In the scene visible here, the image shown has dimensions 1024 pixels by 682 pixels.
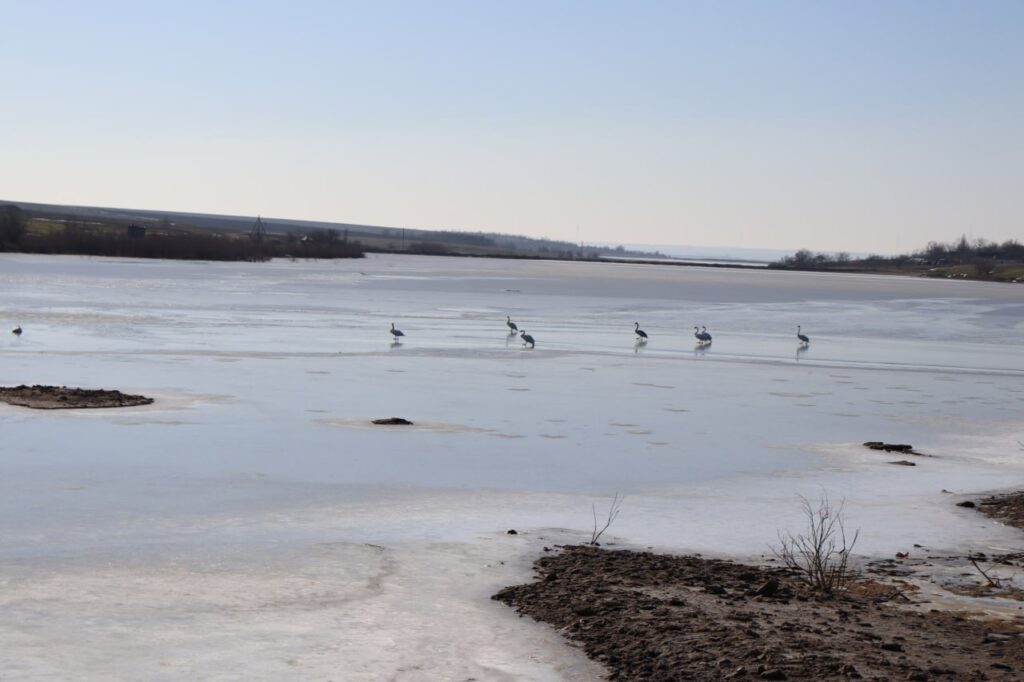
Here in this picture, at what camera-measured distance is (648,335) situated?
30969 millimetres

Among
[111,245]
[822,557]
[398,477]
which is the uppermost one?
[111,245]

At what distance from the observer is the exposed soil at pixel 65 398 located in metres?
14.5

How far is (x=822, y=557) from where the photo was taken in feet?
27.1

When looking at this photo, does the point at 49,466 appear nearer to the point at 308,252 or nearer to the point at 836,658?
the point at 836,658

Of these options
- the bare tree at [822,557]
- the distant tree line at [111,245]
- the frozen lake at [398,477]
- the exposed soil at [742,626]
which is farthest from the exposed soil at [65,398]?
the distant tree line at [111,245]

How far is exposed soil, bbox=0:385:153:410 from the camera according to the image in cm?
1448

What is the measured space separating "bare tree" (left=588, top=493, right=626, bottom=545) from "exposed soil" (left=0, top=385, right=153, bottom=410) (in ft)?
23.0

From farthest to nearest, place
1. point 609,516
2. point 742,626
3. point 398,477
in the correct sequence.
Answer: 1. point 398,477
2. point 609,516
3. point 742,626

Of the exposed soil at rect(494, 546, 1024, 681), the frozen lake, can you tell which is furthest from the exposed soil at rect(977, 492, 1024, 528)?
the exposed soil at rect(494, 546, 1024, 681)

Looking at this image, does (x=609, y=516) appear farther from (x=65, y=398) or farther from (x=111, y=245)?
(x=111, y=245)

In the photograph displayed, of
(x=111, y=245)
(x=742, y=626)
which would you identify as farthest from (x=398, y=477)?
(x=111, y=245)

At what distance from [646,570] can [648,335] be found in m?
23.5

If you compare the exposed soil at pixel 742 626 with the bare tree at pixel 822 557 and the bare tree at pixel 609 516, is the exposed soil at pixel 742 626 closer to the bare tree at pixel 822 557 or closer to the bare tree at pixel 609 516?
the bare tree at pixel 822 557

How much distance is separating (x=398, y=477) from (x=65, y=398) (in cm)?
573
